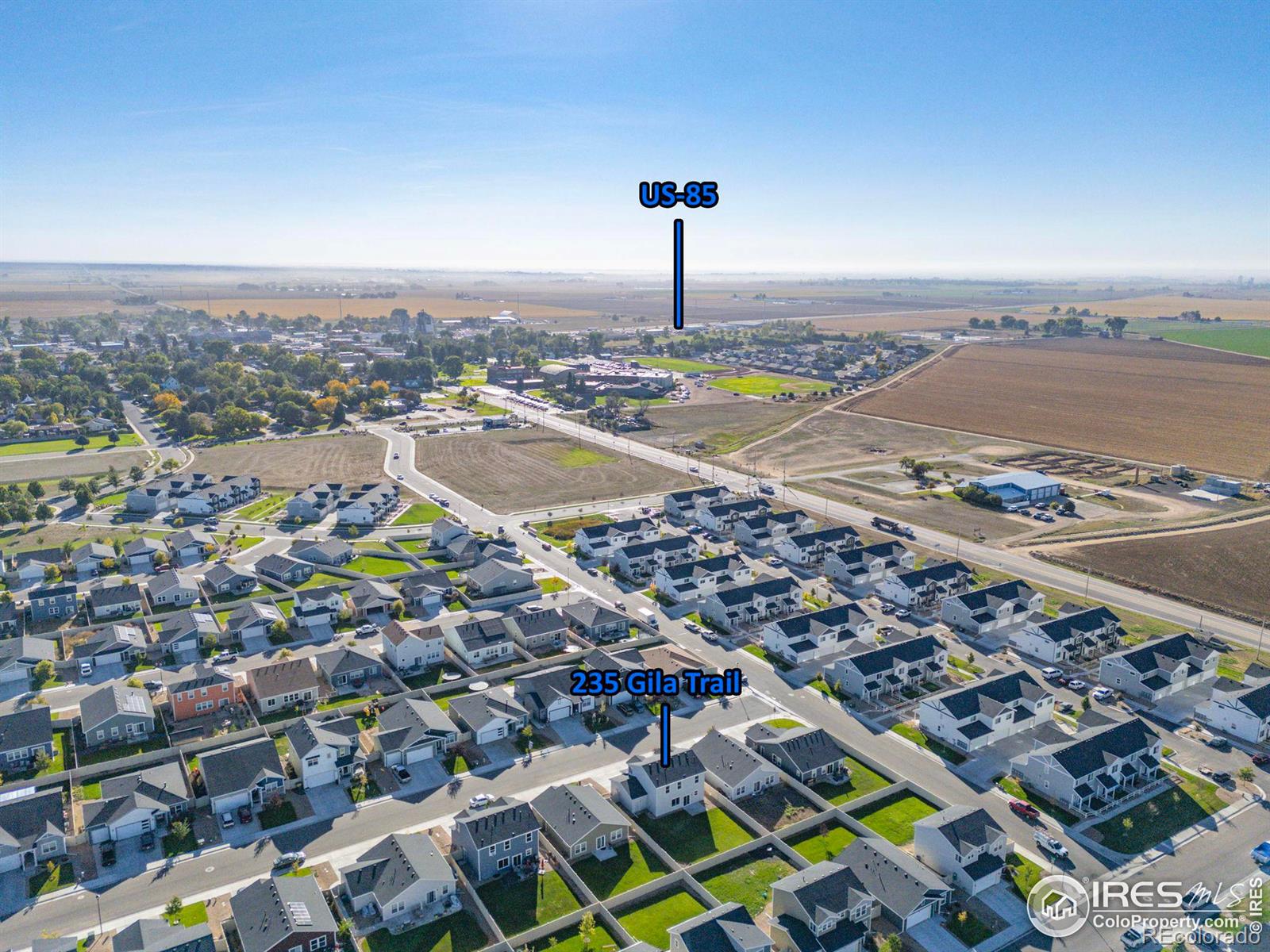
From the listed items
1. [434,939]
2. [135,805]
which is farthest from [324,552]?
[434,939]

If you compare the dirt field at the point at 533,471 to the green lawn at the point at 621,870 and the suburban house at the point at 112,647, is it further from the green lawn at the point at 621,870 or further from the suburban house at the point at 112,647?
the green lawn at the point at 621,870

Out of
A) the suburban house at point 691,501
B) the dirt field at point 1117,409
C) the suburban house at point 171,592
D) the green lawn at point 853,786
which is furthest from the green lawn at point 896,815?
the dirt field at point 1117,409

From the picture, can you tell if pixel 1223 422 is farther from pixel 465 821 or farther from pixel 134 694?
pixel 134 694

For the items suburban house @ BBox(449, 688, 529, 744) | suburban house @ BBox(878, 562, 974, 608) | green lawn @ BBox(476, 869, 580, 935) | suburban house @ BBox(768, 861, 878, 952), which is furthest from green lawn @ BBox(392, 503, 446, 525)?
suburban house @ BBox(768, 861, 878, 952)

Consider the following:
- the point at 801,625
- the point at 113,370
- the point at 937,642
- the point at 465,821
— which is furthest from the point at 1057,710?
the point at 113,370

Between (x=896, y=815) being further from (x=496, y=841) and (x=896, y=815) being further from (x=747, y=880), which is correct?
(x=496, y=841)

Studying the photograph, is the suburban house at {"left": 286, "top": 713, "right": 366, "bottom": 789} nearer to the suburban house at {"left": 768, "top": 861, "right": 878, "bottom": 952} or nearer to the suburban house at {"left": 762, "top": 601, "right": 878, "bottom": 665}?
the suburban house at {"left": 768, "top": 861, "right": 878, "bottom": 952}

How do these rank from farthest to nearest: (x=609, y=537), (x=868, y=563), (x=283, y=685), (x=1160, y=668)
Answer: (x=609, y=537)
(x=868, y=563)
(x=1160, y=668)
(x=283, y=685)
